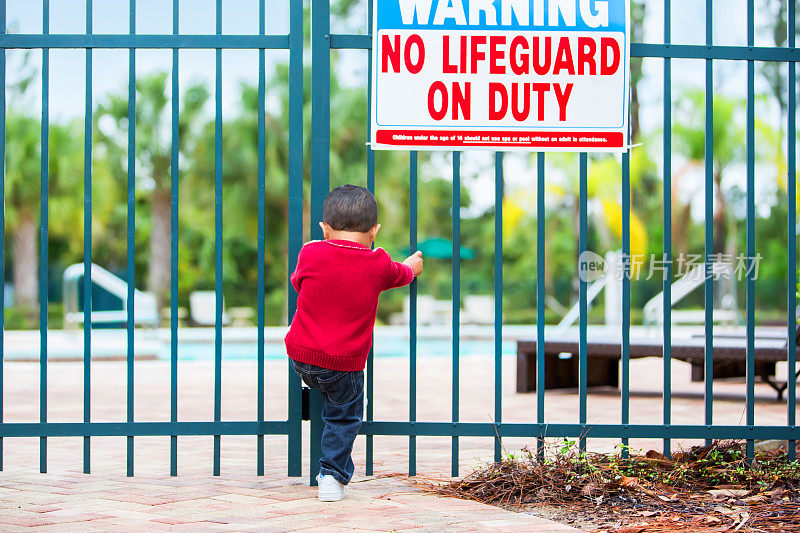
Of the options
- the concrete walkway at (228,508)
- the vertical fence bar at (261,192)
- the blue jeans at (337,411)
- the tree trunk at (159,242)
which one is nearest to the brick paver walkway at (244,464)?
the concrete walkway at (228,508)

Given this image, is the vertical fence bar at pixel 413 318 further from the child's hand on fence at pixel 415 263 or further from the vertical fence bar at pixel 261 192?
the vertical fence bar at pixel 261 192

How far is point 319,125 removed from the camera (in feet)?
11.3

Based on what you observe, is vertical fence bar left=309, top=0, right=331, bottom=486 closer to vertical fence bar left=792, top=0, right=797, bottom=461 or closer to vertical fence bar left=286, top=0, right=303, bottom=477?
vertical fence bar left=286, top=0, right=303, bottom=477

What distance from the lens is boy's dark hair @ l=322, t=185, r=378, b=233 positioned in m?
3.20

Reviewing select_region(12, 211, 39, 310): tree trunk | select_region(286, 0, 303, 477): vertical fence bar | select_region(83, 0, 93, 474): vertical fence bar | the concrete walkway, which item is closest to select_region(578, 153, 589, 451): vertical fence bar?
the concrete walkway

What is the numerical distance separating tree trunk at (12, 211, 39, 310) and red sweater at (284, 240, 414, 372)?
2392cm

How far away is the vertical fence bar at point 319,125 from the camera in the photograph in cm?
342

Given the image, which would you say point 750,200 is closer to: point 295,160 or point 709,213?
point 709,213

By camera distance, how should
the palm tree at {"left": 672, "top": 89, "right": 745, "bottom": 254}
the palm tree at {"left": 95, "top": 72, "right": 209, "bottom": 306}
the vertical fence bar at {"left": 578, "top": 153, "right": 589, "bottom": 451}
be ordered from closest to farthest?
the vertical fence bar at {"left": 578, "top": 153, "right": 589, "bottom": 451}
the palm tree at {"left": 95, "top": 72, "right": 209, "bottom": 306}
the palm tree at {"left": 672, "top": 89, "right": 745, "bottom": 254}

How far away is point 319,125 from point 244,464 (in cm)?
176

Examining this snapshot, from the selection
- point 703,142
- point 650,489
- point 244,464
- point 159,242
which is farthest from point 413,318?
point 703,142

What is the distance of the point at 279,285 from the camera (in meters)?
27.5

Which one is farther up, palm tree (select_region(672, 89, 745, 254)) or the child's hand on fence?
palm tree (select_region(672, 89, 745, 254))

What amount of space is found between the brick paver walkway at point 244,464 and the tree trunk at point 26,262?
696 inches
